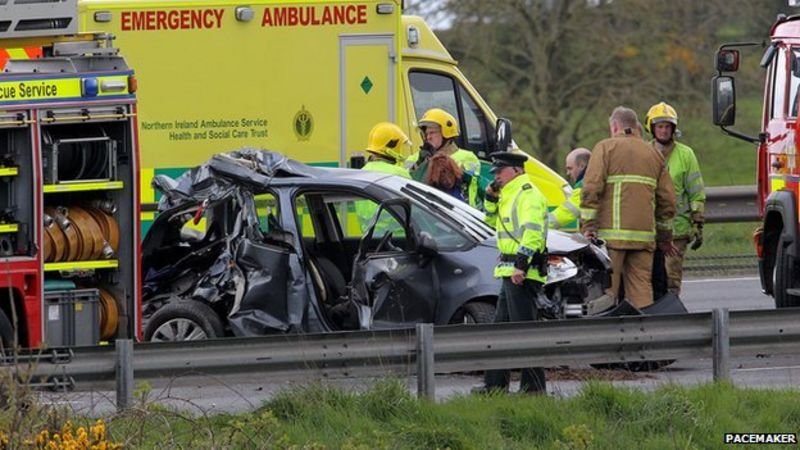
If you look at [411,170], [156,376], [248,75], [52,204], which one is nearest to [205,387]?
[156,376]

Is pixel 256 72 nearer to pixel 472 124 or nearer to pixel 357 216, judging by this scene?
pixel 472 124

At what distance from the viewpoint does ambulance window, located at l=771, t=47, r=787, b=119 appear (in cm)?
1332

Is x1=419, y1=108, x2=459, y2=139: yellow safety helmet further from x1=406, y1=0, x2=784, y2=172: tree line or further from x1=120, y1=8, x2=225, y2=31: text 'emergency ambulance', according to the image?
x1=406, y1=0, x2=784, y2=172: tree line

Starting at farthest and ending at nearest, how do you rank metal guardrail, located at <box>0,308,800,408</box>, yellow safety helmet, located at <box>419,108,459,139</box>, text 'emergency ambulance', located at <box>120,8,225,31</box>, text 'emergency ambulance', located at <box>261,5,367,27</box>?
text 'emergency ambulance', located at <box>261,5,367,27</box> → text 'emergency ambulance', located at <box>120,8,225,31</box> → yellow safety helmet, located at <box>419,108,459,139</box> → metal guardrail, located at <box>0,308,800,408</box>

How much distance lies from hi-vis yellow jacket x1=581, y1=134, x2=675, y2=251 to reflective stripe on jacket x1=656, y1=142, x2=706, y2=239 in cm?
127

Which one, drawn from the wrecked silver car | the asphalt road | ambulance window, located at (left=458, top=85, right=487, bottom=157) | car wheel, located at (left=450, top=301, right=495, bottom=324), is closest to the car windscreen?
the wrecked silver car

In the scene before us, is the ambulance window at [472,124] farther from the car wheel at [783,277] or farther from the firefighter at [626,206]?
the firefighter at [626,206]

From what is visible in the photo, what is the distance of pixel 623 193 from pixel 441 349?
9.31ft

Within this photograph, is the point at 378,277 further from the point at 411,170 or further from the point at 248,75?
the point at 248,75

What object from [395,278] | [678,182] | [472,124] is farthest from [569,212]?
[472,124]

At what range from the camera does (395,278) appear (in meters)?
11.5

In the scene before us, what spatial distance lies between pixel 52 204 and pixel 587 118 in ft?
52.3

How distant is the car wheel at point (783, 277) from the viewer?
42.5ft

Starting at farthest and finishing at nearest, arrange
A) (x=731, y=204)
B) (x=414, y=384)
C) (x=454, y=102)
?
1. (x=731, y=204)
2. (x=454, y=102)
3. (x=414, y=384)
